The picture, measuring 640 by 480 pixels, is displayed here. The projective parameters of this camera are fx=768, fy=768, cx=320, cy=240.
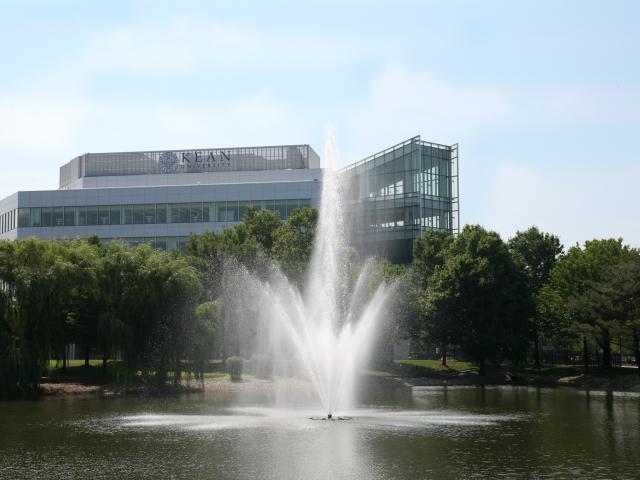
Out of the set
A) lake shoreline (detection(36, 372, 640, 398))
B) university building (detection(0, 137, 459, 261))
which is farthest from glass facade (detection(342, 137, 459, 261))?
lake shoreline (detection(36, 372, 640, 398))

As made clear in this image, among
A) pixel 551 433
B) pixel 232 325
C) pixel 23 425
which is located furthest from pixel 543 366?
pixel 23 425

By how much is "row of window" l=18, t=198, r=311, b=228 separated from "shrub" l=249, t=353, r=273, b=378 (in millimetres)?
38908

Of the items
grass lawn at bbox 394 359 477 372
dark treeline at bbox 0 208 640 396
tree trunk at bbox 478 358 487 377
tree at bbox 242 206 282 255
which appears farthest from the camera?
tree at bbox 242 206 282 255

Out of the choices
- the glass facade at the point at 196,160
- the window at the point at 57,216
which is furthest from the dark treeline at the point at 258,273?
the glass facade at the point at 196,160

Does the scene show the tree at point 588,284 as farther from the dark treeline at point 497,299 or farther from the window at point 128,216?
the window at point 128,216

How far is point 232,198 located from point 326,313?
60.1m

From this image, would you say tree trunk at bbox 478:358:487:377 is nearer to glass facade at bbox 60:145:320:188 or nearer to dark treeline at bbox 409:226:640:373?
dark treeline at bbox 409:226:640:373

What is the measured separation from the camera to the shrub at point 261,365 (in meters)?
65.4

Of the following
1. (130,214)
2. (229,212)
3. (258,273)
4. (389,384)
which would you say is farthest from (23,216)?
(389,384)

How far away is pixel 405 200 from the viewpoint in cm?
9412

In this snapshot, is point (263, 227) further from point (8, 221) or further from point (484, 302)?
point (8, 221)

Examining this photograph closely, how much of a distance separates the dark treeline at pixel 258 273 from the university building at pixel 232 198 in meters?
11.9

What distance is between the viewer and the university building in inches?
3735

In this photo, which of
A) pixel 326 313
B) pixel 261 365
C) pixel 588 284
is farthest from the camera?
pixel 588 284
